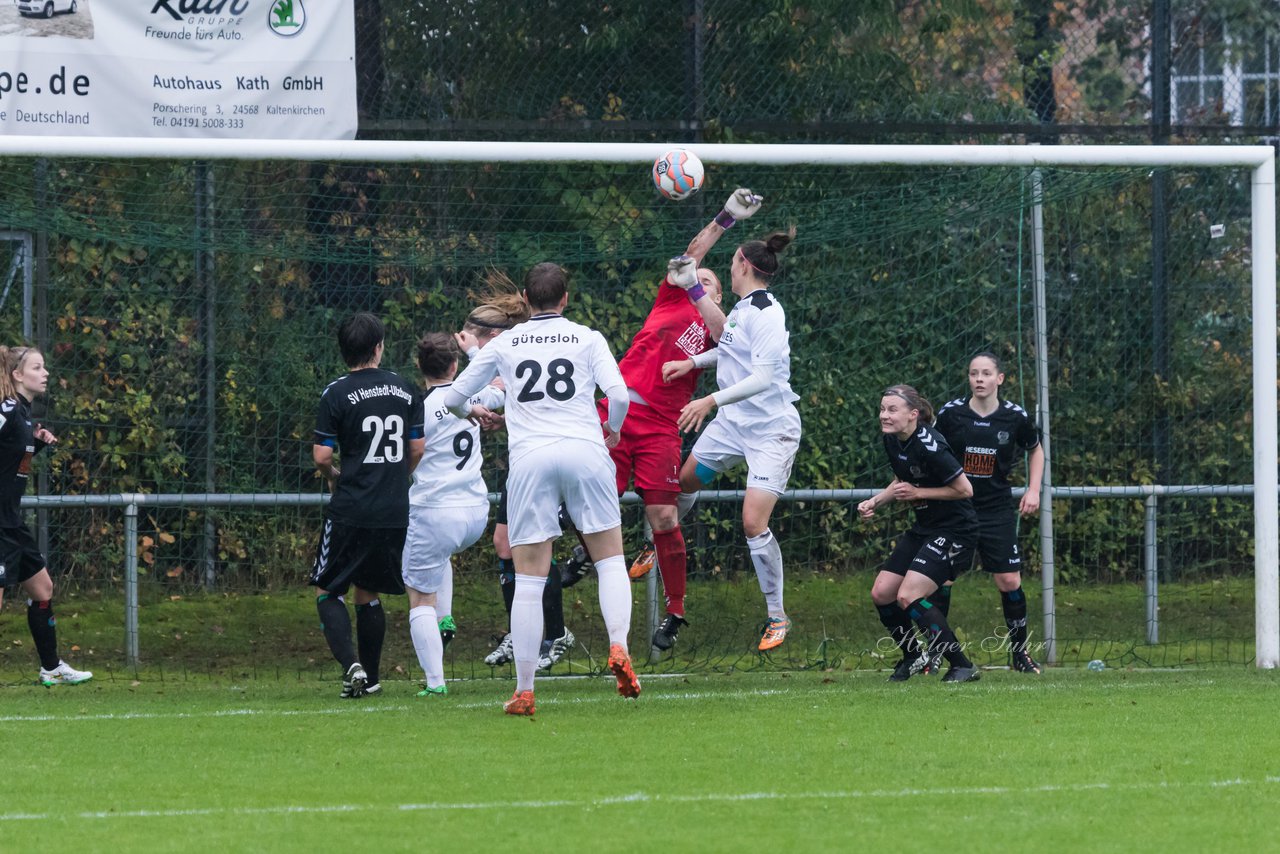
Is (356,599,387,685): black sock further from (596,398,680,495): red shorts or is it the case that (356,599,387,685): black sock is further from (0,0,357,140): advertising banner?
(0,0,357,140): advertising banner

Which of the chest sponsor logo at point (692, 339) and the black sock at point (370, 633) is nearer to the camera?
the black sock at point (370, 633)

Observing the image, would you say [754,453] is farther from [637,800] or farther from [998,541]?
[637,800]

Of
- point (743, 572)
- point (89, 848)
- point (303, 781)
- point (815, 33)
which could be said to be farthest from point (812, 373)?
point (89, 848)

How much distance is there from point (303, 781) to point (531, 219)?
5571 millimetres

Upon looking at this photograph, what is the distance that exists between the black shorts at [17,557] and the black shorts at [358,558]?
1.90 meters

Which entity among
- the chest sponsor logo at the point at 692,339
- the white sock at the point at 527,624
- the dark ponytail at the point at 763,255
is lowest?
the white sock at the point at 527,624

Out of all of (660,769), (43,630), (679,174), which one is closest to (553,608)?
(679,174)

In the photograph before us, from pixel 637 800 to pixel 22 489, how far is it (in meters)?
5.16

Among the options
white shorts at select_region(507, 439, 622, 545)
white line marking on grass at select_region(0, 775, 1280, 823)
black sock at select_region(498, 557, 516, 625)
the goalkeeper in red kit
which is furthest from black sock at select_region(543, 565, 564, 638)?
white line marking on grass at select_region(0, 775, 1280, 823)

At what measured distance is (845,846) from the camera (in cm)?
478

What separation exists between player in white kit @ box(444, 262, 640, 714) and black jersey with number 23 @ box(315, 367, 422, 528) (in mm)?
892

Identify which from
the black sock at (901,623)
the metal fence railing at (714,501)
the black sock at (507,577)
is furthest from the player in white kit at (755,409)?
the black sock at (507,577)

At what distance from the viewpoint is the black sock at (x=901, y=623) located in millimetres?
8992

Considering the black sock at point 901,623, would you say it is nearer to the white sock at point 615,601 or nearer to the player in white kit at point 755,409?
the player in white kit at point 755,409
